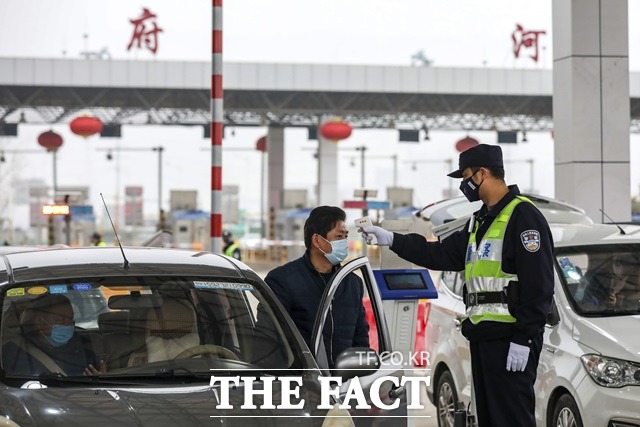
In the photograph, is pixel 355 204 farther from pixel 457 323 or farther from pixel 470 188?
pixel 470 188

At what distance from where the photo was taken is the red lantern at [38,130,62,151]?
118ft

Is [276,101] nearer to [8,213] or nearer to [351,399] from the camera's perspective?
[8,213]

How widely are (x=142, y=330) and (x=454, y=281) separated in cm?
422

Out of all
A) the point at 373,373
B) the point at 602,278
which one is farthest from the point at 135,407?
the point at 602,278

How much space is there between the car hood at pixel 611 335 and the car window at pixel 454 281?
1.87 meters

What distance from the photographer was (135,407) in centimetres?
443

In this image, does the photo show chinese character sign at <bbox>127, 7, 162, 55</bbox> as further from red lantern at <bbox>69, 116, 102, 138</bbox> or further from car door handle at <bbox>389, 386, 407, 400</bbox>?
car door handle at <bbox>389, 386, 407, 400</bbox>

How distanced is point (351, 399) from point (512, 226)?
4.00ft

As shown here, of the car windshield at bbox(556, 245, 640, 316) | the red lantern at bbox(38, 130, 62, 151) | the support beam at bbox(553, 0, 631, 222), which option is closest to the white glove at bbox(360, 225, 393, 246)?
the car windshield at bbox(556, 245, 640, 316)

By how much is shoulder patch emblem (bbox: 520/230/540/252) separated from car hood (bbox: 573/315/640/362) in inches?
44.6

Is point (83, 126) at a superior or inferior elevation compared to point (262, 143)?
inferior

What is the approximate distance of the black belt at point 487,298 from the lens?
5.89 metres

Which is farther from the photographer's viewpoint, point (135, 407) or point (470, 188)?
point (470, 188)

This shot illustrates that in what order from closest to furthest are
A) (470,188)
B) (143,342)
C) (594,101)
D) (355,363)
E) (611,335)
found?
(355,363) → (143,342) → (470,188) → (611,335) → (594,101)
